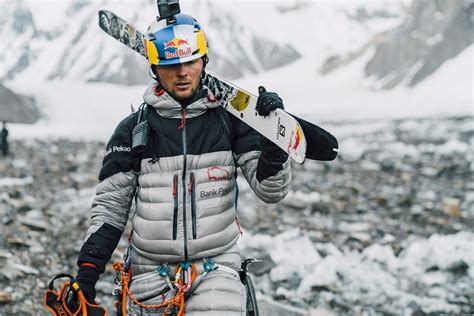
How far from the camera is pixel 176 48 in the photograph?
11.4ft

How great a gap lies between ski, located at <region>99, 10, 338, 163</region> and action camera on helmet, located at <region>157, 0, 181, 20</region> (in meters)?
0.51

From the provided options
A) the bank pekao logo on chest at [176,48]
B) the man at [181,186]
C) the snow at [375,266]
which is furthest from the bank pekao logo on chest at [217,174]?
the snow at [375,266]

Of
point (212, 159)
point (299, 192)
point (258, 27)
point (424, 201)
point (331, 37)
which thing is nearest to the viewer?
point (212, 159)

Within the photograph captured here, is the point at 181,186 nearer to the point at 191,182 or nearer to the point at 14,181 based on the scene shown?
the point at 191,182

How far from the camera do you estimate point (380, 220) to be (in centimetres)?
1048

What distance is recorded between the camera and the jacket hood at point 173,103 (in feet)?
11.6

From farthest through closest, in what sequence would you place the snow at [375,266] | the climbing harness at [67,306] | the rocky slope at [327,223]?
the snow at [375,266] < the rocky slope at [327,223] < the climbing harness at [67,306]

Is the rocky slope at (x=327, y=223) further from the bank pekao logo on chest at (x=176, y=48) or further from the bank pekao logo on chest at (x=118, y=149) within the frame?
the bank pekao logo on chest at (x=176, y=48)

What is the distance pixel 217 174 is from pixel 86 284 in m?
1.06

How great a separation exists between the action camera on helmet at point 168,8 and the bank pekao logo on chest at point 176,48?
0.73 feet

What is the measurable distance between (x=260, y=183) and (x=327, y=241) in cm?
588

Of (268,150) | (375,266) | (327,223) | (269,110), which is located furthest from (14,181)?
(269,110)

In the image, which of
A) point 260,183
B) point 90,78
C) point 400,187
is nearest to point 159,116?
point 260,183

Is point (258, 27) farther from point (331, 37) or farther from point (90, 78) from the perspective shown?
point (90, 78)
